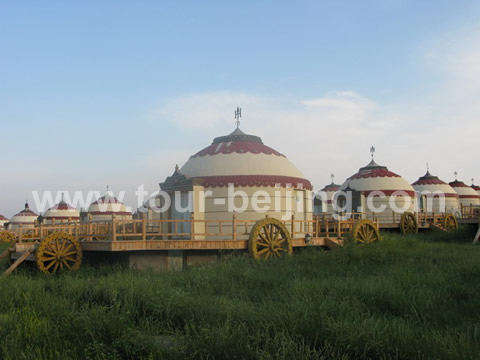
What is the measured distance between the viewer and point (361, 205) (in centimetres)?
2800

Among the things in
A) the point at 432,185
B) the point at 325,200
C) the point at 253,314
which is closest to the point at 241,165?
the point at 253,314

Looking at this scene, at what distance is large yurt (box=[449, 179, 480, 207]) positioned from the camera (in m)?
44.2

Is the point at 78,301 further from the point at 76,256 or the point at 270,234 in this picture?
the point at 270,234

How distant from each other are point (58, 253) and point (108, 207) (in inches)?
1183

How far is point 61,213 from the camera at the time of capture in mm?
42125

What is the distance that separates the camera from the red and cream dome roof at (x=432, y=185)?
38.5 meters

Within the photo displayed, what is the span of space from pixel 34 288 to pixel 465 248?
1293 cm

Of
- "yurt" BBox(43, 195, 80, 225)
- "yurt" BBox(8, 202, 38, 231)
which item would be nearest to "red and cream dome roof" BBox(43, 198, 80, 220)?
"yurt" BBox(43, 195, 80, 225)

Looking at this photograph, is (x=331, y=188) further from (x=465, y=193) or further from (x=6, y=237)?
(x=6, y=237)

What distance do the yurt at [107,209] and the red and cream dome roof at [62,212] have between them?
2.31 m

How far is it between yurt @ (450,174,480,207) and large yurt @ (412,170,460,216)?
5799 millimetres

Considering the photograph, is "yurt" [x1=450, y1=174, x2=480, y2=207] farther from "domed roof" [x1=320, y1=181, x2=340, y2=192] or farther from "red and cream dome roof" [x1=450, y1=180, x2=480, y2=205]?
"domed roof" [x1=320, y1=181, x2=340, y2=192]

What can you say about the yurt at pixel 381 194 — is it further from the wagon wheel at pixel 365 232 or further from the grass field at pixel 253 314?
the grass field at pixel 253 314

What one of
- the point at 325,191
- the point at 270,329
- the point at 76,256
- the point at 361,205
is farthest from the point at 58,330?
the point at 325,191
